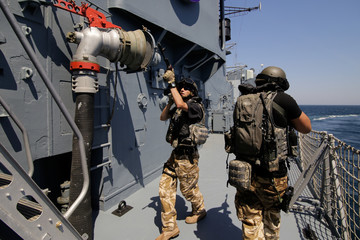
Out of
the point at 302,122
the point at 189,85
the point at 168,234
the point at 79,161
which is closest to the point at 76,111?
the point at 79,161

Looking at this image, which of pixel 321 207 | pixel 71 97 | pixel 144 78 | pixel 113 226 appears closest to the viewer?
pixel 71 97

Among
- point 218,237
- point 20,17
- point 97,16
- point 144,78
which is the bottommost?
point 218,237

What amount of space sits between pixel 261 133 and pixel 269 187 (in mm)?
490

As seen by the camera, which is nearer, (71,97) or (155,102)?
(71,97)

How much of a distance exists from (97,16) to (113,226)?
97.8 inches

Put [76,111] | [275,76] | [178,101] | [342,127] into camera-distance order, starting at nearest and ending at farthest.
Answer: [275,76], [76,111], [178,101], [342,127]

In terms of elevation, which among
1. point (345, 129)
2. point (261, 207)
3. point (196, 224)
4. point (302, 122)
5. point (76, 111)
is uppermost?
point (76, 111)

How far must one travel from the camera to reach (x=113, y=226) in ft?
8.50

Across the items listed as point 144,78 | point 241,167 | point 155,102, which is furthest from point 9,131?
point 155,102

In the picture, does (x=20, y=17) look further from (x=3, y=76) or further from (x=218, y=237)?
(x=218, y=237)

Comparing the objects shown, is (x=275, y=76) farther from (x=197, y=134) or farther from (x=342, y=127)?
(x=342, y=127)

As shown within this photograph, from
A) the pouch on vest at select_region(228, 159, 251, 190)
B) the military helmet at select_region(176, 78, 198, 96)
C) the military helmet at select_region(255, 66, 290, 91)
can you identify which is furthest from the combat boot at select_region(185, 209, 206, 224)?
the military helmet at select_region(255, 66, 290, 91)

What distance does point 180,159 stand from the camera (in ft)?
8.18

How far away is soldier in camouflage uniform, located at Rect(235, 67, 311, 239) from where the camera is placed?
1792 millimetres
